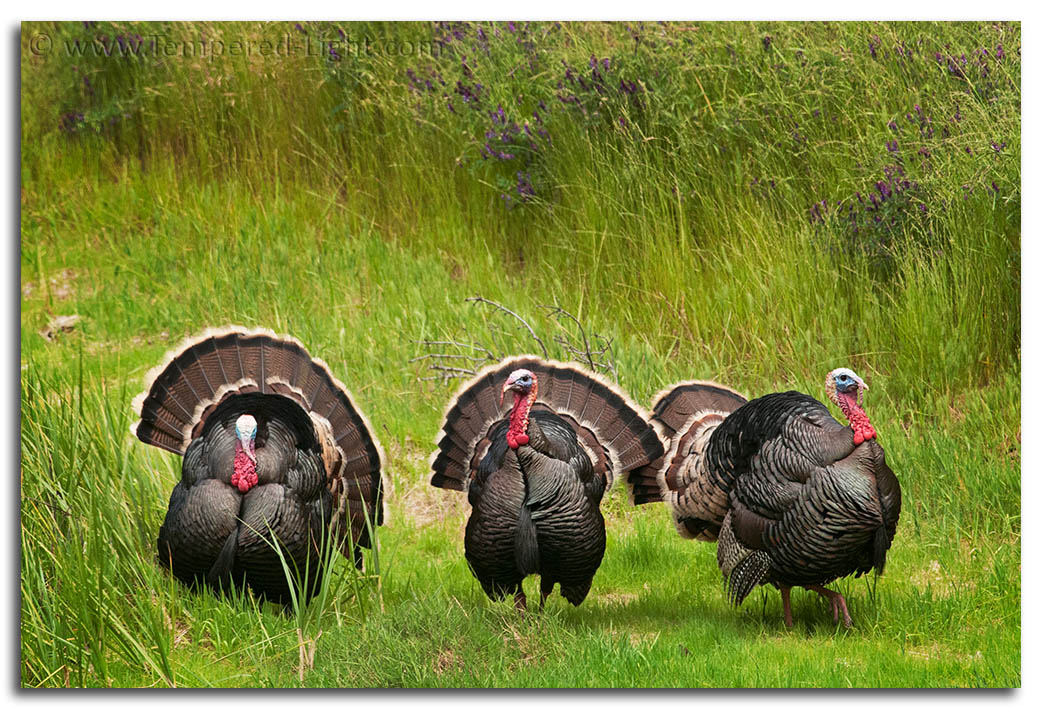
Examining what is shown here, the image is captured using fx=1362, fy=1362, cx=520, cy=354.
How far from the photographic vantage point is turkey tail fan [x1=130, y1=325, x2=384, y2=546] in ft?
13.3

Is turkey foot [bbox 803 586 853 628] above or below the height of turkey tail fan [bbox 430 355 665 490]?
below

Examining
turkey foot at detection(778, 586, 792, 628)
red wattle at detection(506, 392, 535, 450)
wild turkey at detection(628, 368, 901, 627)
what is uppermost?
red wattle at detection(506, 392, 535, 450)

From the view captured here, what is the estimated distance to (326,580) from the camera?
12.0ft

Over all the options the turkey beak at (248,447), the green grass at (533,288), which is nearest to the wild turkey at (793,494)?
the green grass at (533,288)

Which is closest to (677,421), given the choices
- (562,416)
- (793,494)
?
(562,416)

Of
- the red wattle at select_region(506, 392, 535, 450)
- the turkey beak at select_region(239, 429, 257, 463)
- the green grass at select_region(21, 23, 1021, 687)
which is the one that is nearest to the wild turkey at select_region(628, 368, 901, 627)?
the green grass at select_region(21, 23, 1021, 687)

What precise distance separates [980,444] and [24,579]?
280 centimetres

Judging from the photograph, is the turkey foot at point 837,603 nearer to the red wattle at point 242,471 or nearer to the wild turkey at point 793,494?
the wild turkey at point 793,494

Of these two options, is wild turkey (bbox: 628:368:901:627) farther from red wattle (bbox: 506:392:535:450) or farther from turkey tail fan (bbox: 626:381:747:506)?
red wattle (bbox: 506:392:535:450)

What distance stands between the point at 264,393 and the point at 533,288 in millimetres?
1014

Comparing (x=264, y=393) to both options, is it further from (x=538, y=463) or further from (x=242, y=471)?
(x=538, y=463)

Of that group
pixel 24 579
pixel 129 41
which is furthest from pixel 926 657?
pixel 129 41

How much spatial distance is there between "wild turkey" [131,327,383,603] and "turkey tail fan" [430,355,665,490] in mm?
237
